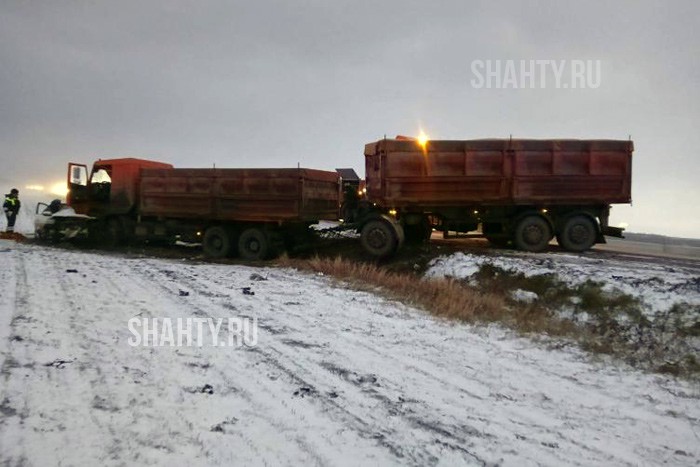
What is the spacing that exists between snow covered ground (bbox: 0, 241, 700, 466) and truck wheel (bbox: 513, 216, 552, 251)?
5456mm

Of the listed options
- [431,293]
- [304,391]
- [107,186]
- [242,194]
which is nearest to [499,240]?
[431,293]

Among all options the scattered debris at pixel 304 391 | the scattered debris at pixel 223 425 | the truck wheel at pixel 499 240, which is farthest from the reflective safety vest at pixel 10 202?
the scattered debris at pixel 223 425

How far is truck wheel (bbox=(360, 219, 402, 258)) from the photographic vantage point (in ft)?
36.4

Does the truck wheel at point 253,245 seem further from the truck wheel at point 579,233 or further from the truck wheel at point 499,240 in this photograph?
the truck wheel at point 579,233

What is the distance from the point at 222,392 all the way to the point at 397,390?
155cm

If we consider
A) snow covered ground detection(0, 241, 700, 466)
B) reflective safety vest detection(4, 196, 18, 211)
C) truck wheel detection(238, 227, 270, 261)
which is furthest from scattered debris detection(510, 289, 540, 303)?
reflective safety vest detection(4, 196, 18, 211)

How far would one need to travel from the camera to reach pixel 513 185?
10.8 m

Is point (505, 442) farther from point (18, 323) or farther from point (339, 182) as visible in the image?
point (339, 182)

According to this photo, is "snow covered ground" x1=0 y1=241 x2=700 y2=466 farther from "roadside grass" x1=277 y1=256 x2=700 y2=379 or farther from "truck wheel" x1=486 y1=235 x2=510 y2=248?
"truck wheel" x1=486 y1=235 x2=510 y2=248

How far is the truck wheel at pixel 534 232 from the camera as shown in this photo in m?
11.0

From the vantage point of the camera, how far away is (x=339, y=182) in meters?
13.7

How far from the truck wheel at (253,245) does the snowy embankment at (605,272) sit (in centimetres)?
487

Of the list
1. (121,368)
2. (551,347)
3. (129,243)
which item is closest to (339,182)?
(129,243)

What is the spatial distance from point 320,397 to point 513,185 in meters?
8.67
